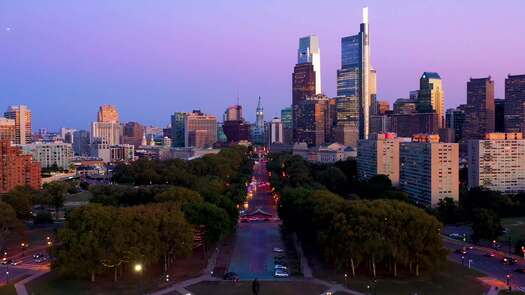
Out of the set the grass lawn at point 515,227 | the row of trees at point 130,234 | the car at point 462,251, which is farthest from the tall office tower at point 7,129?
the car at point 462,251

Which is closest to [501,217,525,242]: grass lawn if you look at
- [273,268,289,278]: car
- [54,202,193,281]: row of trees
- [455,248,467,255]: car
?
[455,248,467,255]: car

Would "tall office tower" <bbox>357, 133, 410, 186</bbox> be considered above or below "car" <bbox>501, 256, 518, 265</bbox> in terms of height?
above

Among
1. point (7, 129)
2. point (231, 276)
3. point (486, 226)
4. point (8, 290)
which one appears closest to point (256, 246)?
point (231, 276)

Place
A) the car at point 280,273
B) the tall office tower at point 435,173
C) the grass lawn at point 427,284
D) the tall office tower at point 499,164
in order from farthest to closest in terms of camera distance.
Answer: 1. the tall office tower at point 499,164
2. the tall office tower at point 435,173
3. the car at point 280,273
4. the grass lawn at point 427,284

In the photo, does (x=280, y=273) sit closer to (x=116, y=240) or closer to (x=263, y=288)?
(x=263, y=288)

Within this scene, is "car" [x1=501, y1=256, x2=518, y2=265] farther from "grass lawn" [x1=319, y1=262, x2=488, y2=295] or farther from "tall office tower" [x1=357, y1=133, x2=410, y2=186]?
"tall office tower" [x1=357, y1=133, x2=410, y2=186]

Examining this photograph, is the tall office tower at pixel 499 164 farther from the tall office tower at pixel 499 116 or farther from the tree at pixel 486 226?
the tall office tower at pixel 499 116
